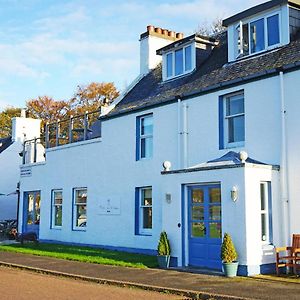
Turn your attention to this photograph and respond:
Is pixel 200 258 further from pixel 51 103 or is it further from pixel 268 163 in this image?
pixel 51 103

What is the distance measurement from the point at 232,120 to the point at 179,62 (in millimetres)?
4768

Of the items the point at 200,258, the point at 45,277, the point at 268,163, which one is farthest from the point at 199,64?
the point at 45,277

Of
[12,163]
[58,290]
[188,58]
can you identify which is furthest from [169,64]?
[12,163]

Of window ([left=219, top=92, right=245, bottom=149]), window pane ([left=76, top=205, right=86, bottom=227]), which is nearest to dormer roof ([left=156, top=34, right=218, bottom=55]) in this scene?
window ([left=219, top=92, right=245, bottom=149])

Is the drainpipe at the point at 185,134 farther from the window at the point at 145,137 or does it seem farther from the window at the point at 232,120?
the window at the point at 145,137

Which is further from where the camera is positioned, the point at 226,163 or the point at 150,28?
the point at 150,28

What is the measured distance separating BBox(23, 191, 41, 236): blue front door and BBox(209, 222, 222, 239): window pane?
13893 millimetres

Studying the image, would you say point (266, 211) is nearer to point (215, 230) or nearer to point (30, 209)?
point (215, 230)

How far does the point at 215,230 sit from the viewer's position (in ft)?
49.0

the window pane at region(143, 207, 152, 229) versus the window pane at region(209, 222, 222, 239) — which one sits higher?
the window pane at region(143, 207, 152, 229)

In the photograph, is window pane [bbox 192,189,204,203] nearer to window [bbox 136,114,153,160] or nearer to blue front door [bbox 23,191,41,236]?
window [bbox 136,114,153,160]

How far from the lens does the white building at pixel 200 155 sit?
14148mm

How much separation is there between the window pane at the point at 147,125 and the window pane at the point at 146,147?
11.0 inches

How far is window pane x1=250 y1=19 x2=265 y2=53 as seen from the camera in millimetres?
16766
